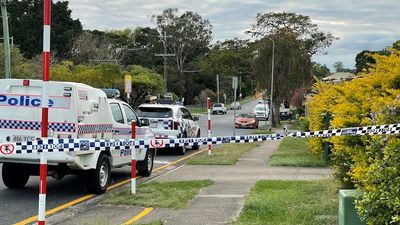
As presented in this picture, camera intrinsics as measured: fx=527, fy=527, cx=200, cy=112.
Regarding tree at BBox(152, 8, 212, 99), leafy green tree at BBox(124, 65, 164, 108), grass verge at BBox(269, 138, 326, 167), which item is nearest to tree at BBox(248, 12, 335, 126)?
leafy green tree at BBox(124, 65, 164, 108)

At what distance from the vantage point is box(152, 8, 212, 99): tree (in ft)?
330

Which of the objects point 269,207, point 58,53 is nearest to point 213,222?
point 269,207

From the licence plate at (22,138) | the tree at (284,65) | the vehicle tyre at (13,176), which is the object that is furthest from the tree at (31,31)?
the licence plate at (22,138)

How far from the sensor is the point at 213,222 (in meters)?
7.34

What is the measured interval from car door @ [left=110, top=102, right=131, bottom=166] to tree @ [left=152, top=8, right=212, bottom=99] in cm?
8574

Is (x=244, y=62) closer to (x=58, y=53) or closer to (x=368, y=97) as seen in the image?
(x=58, y=53)

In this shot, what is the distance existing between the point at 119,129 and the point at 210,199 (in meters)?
3.46

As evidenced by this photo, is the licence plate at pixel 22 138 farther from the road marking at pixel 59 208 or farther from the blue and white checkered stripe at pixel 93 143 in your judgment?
the road marking at pixel 59 208

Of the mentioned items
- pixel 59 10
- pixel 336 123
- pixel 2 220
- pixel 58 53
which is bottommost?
pixel 2 220

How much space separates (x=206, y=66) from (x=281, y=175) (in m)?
77.5

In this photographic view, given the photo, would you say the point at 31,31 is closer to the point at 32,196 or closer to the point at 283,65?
the point at 283,65

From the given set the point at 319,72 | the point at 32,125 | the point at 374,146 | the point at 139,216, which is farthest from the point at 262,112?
the point at 374,146

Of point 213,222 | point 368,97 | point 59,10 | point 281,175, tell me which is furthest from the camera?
point 59,10

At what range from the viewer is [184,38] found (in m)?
104
